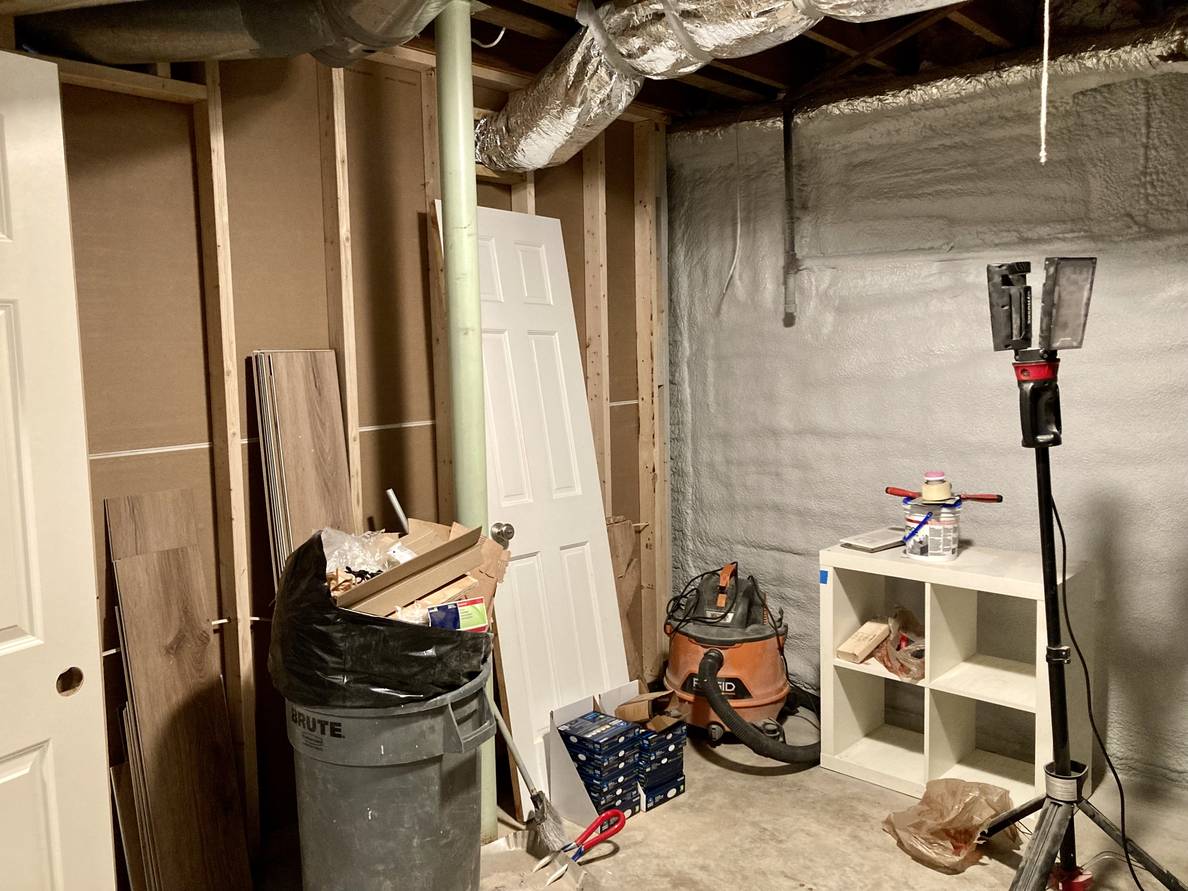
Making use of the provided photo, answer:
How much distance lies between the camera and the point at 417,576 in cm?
219

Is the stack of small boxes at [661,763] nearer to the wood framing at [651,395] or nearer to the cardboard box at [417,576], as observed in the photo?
the wood framing at [651,395]

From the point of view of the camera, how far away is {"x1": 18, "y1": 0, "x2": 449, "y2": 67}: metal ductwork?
2086 mm

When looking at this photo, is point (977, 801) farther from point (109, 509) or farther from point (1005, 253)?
point (109, 509)

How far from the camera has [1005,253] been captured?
10.3ft

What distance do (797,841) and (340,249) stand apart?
84.7 inches

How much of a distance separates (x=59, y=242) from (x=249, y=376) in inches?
34.3

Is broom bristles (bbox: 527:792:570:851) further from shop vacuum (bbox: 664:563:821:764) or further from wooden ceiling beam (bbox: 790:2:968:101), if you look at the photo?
wooden ceiling beam (bbox: 790:2:968:101)

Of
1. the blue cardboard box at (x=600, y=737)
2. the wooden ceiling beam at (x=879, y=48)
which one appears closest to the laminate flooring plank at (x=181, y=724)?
the blue cardboard box at (x=600, y=737)

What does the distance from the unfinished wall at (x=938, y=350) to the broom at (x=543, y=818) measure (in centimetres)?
142

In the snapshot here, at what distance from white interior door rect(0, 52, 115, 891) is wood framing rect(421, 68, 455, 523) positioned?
4.24 feet

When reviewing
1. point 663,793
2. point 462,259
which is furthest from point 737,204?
point 663,793

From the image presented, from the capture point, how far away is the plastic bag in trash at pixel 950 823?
8.63 feet

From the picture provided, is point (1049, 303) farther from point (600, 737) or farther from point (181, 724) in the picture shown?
point (181, 724)

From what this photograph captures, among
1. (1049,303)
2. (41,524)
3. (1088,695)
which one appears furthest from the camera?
(1088,695)
